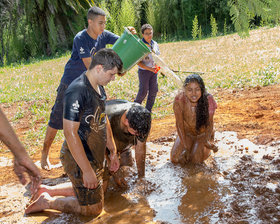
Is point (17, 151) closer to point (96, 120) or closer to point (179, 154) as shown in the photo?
point (96, 120)

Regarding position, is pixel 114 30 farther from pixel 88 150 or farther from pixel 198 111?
pixel 88 150

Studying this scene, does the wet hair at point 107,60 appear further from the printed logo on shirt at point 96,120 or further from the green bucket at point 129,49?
the green bucket at point 129,49

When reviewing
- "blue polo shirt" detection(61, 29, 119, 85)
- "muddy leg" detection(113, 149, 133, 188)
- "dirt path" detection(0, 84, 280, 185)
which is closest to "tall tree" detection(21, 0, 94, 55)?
"dirt path" detection(0, 84, 280, 185)

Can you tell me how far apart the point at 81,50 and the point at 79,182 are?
1.66 meters

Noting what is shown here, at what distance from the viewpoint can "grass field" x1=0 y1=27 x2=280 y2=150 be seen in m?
6.64

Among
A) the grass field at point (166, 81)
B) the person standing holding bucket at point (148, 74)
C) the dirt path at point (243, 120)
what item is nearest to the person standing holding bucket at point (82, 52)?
the dirt path at point (243, 120)

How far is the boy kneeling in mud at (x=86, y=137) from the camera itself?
8.53 feet

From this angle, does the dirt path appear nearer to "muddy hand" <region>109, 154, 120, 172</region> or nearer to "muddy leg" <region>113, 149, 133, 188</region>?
A: "muddy leg" <region>113, 149, 133, 188</region>

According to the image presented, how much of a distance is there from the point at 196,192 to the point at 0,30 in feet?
62.3

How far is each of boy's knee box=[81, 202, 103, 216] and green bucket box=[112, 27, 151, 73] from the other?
1566mm

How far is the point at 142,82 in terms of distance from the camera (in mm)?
5637

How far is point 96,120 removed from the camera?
9.24ft

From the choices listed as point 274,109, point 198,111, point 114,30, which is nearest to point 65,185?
point 198,111

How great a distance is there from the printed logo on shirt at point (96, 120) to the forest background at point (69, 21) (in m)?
13.6
